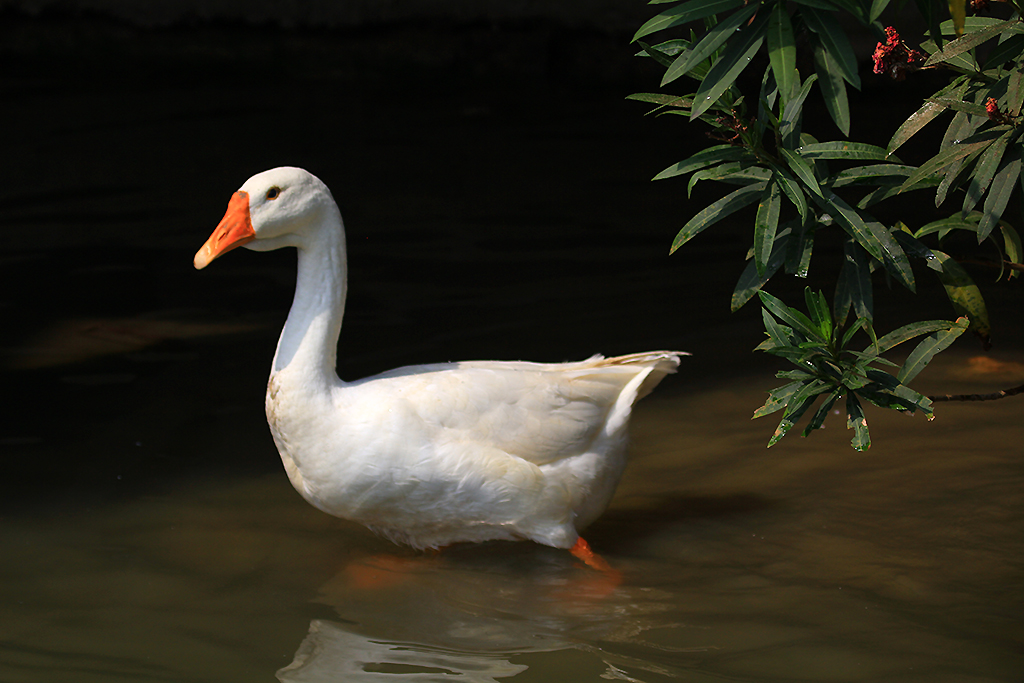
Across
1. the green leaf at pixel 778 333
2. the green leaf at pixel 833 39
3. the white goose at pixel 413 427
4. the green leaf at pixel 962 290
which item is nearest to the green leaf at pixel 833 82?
the green leaf at pixel 833 39

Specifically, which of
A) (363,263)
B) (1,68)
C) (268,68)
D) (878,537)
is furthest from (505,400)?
(1,68)

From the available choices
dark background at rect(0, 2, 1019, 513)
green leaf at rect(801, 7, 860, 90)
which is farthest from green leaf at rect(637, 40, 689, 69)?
dark background at rect(0, 2, 1019, 513)

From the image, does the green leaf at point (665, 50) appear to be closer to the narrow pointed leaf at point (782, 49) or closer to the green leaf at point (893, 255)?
the narrow pointed leaf at point (782, 49)

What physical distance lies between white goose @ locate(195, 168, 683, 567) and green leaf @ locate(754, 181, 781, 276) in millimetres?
1380

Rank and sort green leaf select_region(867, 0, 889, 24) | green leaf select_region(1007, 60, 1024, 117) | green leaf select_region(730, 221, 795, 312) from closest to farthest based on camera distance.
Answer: green leaf select_region(867, 0, 889, 24)
green leaf select_region(1007, 60, 1024, 117)
green leaf select_region(730, 221, 795, 312)

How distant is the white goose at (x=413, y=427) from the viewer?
338 cm

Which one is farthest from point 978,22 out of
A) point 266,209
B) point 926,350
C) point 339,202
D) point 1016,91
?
point 339,202

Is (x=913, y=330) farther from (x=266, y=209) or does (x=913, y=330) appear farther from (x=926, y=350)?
(x=266, y=209)

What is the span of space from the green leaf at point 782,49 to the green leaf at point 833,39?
0.09 metres

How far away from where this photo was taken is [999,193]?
2326 mm

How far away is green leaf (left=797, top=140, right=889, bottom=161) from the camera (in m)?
2.37

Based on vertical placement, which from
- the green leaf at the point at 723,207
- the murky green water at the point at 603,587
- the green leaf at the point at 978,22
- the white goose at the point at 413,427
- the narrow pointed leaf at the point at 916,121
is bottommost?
the murky green water at the point at 603,587

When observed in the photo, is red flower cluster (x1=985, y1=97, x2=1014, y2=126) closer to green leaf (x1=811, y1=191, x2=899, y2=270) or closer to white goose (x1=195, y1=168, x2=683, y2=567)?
green leaf (x1=811, y1=191, x2=899, y2=270)

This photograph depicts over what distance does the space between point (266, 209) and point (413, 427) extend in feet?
2.90
